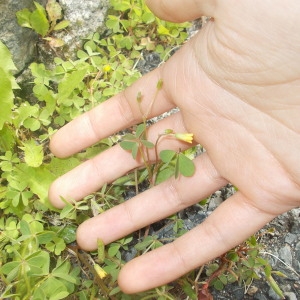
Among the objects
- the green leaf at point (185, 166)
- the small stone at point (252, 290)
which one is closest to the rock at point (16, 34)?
the green leaf at point (185, 166)

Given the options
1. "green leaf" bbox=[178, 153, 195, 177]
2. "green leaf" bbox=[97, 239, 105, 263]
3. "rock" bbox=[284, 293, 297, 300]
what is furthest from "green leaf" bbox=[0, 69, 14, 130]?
"rock" bbox=[284, 293, 297, 300]

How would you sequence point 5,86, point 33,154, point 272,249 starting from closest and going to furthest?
point 5,86 → point 33,154 → point 272,249

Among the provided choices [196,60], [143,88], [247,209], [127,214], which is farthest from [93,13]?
[247,209]

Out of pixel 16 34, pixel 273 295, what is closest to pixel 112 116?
pixel 16 34

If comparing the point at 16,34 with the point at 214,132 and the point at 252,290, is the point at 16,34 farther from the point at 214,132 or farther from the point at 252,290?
the point at 252,290

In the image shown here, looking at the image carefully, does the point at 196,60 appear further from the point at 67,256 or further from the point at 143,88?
the point at 67,256

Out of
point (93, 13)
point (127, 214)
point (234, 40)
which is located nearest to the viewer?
point (234, 40)
